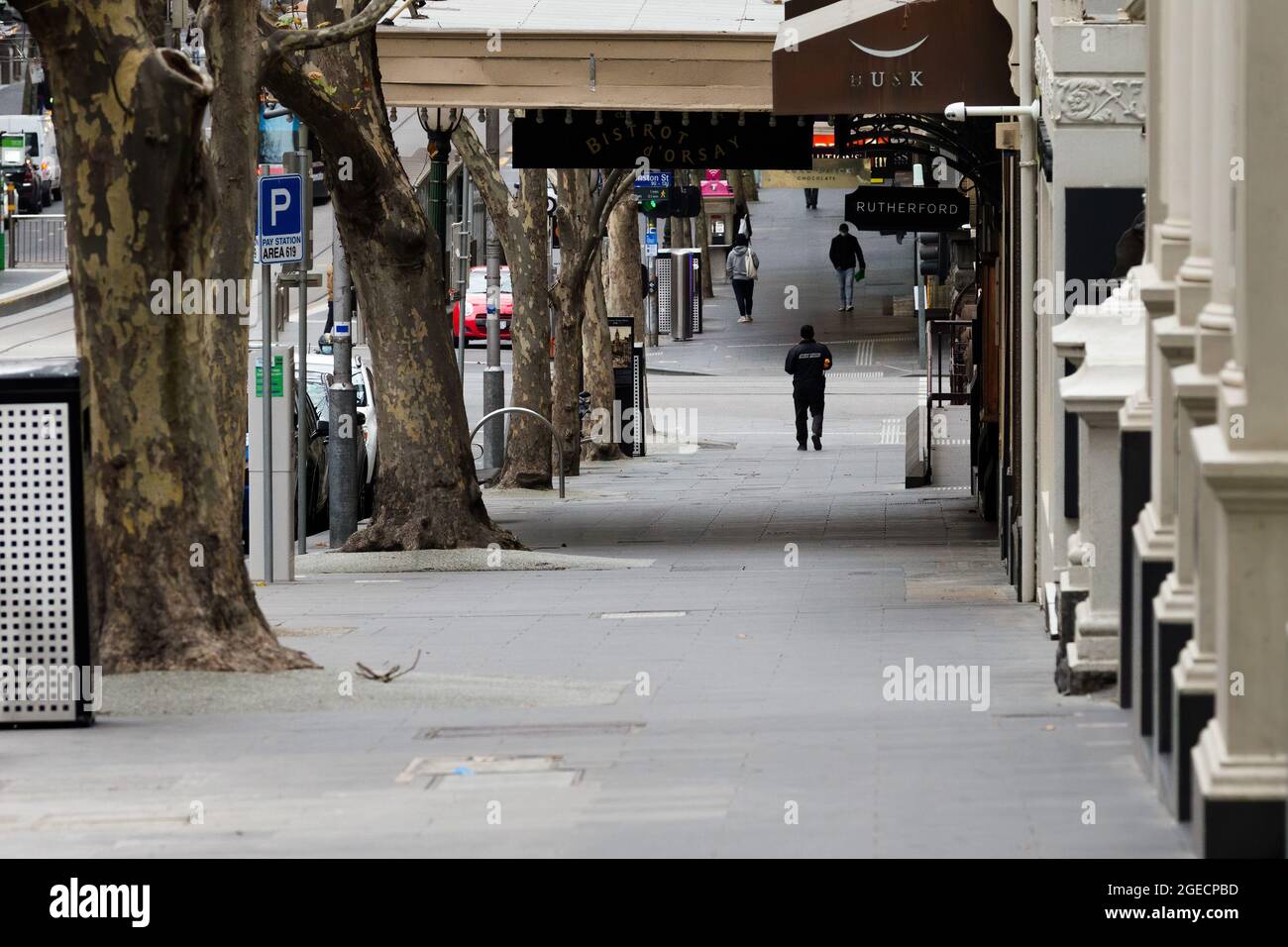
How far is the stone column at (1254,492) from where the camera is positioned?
5469mm

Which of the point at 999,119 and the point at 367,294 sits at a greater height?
the point at 999,119

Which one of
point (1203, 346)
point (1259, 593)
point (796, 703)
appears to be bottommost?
point (796, 703)

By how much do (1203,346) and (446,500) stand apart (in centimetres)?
1182

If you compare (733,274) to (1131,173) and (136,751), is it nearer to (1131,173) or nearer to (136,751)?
(1131,173)

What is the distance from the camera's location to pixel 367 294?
690 inches

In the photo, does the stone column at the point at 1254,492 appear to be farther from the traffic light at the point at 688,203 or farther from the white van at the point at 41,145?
the white van at the point at 41,145

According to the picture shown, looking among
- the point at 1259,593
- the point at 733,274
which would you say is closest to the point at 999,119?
the point at 1259,593

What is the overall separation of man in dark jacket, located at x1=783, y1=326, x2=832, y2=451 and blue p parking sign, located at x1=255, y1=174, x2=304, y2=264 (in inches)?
594

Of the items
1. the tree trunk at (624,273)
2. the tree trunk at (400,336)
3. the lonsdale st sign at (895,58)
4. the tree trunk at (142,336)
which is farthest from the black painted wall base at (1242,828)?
the tree trunk at (624,273)

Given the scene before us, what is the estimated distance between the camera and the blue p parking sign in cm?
1559

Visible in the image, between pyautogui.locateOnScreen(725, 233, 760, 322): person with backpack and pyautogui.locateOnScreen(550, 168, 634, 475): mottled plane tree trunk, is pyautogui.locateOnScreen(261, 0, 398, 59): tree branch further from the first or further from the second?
pyautogui.locateOnScreen(725, 233, 760, 322): person with backpack

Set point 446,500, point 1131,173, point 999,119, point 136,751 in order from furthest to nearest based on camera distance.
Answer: point 446,500 < point 999,119 < point 1131,173 < point 136,751

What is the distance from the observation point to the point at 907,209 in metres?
22.8

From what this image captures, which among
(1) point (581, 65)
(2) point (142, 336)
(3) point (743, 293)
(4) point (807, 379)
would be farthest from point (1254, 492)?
(3) point (743, 293)
